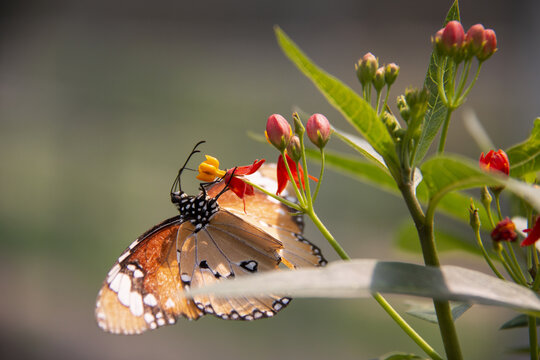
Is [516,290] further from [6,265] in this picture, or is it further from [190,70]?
[190,70]

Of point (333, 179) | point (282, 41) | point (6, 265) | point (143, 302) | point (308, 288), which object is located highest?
point (333, 179)

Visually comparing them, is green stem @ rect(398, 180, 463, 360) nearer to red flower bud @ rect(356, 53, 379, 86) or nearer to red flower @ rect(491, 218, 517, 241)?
red flower @ rect(491, 218, 517, 241)

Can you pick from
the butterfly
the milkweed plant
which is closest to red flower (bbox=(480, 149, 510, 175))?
the milkweed plant

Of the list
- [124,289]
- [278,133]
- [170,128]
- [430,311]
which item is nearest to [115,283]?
[124,289]

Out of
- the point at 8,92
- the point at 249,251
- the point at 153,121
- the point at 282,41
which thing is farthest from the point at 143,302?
the point at 8,92

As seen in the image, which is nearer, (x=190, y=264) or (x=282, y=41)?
(x=282, y=41)
